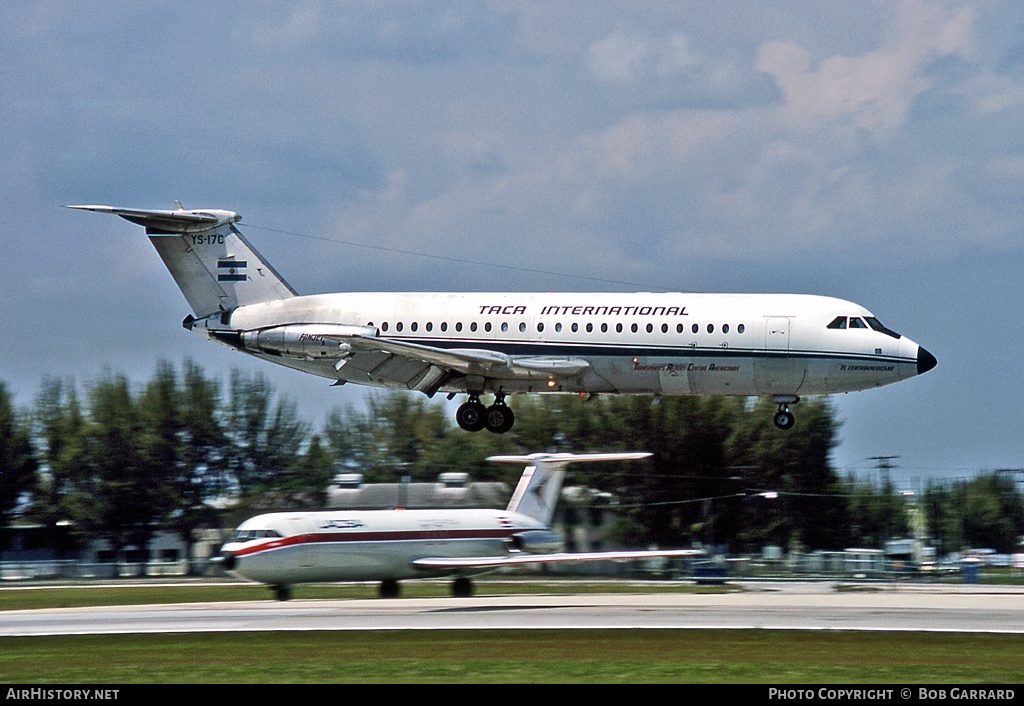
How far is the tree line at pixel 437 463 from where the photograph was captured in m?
82.6

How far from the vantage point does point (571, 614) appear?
135 feet

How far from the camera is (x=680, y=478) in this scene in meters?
87.5

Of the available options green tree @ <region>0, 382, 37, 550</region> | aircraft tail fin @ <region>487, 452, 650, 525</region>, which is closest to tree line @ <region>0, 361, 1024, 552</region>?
green tree @ <region>0, 382, 37, 550</region>

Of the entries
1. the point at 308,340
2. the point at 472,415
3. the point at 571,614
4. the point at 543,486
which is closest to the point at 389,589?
the point at 472,415

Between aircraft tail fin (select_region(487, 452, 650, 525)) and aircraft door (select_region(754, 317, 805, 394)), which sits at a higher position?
aircraft door (select_region(754, 317, 805, 394))

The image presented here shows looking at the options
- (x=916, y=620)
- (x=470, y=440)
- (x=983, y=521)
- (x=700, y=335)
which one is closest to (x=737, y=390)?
(x=700, y=335)

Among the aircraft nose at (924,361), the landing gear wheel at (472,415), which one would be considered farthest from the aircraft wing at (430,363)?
the aircraft nose at (924,361)

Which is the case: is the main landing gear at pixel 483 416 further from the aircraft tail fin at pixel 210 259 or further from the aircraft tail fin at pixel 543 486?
the aircraft tail fin at pixel 210 259

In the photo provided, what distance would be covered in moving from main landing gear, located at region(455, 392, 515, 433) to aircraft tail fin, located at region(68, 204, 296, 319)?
7.63 m

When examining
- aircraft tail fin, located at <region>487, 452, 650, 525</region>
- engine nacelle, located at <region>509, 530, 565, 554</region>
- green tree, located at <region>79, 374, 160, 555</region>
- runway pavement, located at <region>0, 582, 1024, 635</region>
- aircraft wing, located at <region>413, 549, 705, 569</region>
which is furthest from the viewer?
green tree, located at <region>79, 374, 160, 555</region>

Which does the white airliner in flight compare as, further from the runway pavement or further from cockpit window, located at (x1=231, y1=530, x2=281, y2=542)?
the runway pavement

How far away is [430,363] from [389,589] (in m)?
7.76

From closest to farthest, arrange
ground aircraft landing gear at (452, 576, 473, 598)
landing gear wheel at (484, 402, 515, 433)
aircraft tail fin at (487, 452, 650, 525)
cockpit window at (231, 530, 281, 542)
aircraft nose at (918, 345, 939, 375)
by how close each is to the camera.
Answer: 1. aircraft nose at (918, 345, 939, 375)
2. cockpit window at (231, 530, 281, 542)
3. landing gear wheel at (484, 402, 515, 433)
4. ground aircraft landing gear at (452, 576, 473, 598)
5. aircraft tail fin at (487, 452, 650, 525)

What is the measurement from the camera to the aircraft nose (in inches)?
1812
